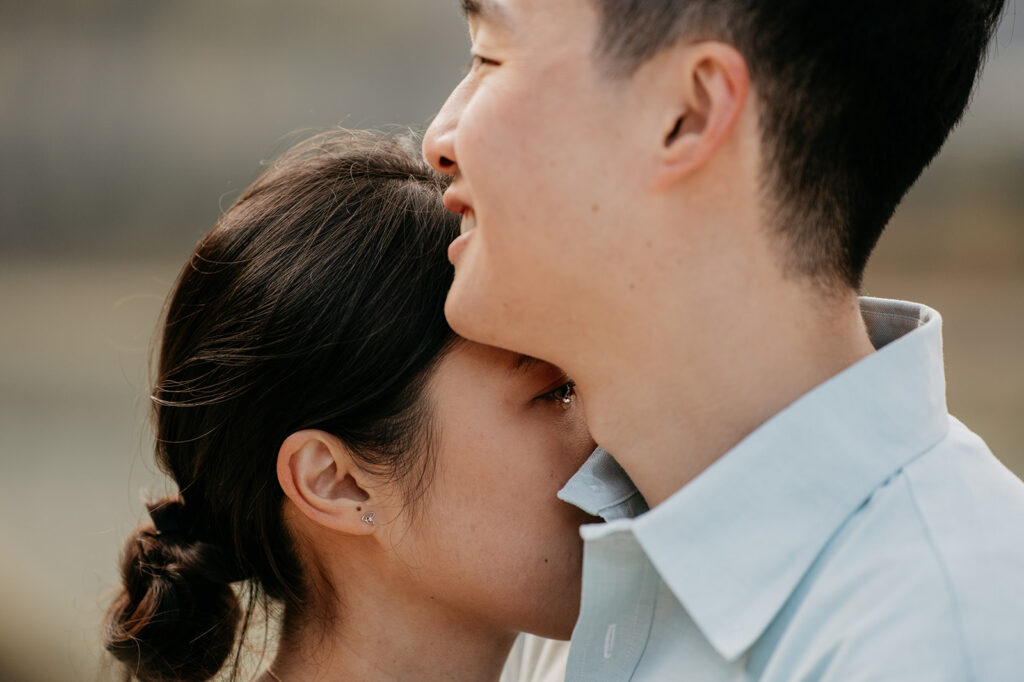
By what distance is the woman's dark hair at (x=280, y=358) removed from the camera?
1.06 metres

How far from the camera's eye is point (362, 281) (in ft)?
3.48

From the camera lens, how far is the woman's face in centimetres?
107

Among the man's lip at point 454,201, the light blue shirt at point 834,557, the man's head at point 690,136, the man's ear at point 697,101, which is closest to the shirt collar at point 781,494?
the light blue shirt at point 834,557

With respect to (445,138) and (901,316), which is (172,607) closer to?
(445,138)

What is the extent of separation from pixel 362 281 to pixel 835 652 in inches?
22.9

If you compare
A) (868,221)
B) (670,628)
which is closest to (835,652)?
(670,628)

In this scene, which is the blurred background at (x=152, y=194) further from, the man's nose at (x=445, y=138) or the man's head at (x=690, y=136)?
the man's head at (x=690, y=136)

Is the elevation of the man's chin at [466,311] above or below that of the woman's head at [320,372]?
above

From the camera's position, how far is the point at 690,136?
82 centimetres

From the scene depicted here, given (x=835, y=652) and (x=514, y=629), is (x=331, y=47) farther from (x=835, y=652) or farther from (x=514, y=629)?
(x=835, y=652)

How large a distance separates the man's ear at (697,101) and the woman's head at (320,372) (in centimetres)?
33

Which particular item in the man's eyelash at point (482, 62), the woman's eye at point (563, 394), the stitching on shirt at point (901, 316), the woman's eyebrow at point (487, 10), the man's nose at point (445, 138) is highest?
the woman's eyebrow at point (487, 10)

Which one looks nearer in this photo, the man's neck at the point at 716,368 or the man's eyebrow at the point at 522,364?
the man's neck at the point at 716,368

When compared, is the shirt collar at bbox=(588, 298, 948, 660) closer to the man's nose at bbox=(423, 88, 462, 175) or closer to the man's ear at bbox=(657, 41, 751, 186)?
the man's ear at bbox=(657, 41, 751, 186)
